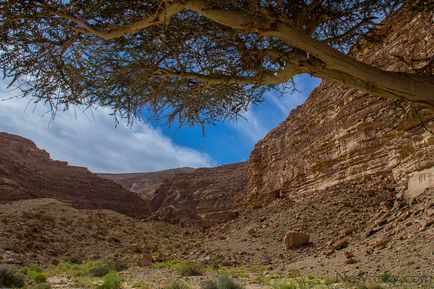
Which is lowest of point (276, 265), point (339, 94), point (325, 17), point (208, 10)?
point (276, 265)

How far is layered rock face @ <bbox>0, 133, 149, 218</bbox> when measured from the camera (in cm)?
4938

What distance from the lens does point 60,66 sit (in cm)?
529

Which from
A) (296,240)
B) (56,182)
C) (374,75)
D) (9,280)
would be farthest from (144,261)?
(56,182)

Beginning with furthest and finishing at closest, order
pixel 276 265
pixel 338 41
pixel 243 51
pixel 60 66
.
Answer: pixel 276 265
pixel 338 41
pixel 243 51
pixel 60 66

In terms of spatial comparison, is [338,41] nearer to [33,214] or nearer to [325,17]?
[325,17]

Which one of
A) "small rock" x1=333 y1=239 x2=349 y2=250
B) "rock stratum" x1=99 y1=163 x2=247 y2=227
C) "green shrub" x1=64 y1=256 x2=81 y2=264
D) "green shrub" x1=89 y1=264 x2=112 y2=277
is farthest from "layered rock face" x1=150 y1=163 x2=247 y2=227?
"green shrub" x1=89 y1=264 x2=112 y2=277

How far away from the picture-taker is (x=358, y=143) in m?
19.9

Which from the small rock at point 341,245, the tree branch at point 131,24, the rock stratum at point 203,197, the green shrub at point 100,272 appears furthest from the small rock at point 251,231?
the tree branch at point 131,24

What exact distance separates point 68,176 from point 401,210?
184ft

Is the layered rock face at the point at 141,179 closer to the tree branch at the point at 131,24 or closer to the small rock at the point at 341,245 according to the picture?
the small rock at the point at 341,245

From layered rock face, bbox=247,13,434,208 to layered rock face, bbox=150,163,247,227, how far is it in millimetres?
12295

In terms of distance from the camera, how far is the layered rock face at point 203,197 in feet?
150

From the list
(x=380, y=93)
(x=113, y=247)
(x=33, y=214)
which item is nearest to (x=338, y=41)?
(x=380, y=93)

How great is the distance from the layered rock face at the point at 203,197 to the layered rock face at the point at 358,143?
40.3ft
